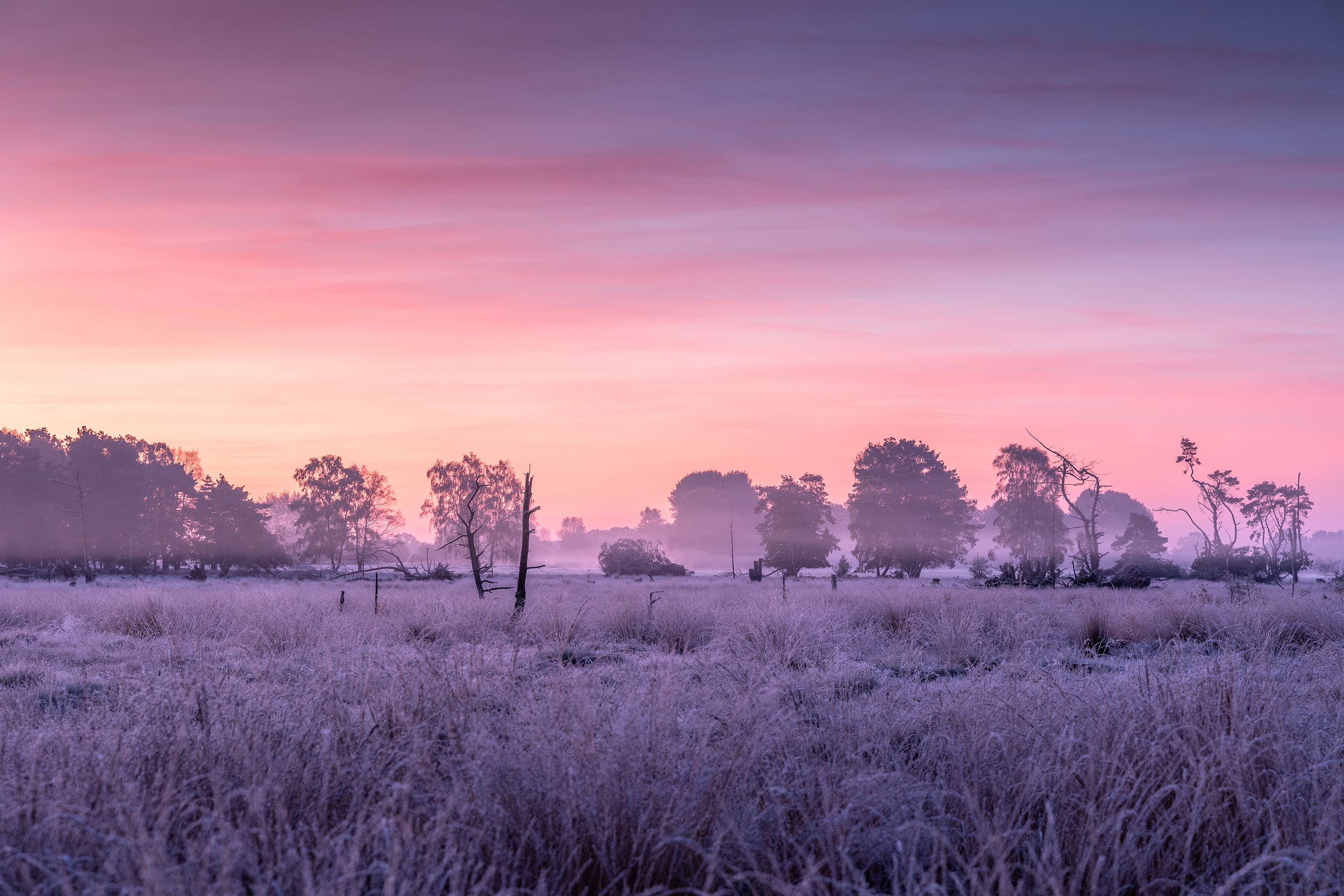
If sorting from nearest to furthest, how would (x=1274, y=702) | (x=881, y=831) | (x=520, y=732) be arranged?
(x=881, y=831) → (x=520, y=732) → (x=1274, y=702)

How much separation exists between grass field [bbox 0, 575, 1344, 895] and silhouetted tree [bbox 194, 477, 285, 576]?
5028 centimetres

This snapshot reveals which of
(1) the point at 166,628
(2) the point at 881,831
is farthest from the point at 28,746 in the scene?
(1) the point at 166,628

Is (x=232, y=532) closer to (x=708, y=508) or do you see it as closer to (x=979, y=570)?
(x=979, y=570)

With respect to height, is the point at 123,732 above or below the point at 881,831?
above

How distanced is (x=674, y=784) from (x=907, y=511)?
5602 centimetres

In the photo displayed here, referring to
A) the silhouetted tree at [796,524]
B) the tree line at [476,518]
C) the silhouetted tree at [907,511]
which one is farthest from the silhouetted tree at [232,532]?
the silhouetted tree at [907,511]

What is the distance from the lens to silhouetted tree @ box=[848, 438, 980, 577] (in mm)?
54656

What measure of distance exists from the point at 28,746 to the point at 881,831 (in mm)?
4299

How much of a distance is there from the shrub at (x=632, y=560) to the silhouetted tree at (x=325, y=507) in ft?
72.0

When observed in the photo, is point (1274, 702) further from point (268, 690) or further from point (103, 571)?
point (103, 571)

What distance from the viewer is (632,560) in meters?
55.0

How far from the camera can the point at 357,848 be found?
2516 mm

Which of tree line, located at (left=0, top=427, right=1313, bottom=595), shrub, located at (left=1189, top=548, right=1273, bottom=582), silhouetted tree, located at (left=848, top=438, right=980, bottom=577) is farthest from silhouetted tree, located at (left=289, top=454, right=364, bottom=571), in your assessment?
shrub, located at (left=1189, top=548, right=1273, bottom=582)

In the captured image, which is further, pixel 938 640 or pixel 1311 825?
pixel 938 640
